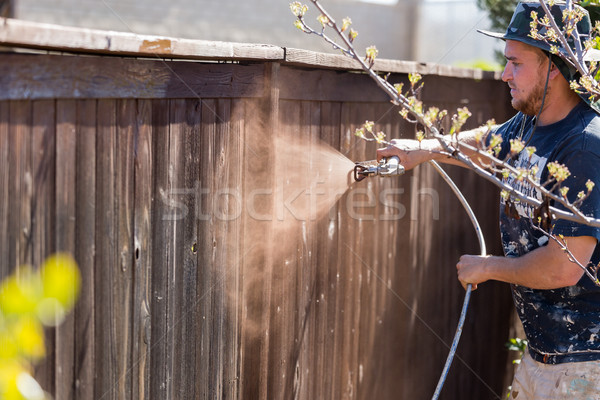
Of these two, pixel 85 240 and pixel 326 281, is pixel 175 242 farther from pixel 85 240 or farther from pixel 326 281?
pixel 326 281

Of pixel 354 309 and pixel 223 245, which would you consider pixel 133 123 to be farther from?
pixel 354 309

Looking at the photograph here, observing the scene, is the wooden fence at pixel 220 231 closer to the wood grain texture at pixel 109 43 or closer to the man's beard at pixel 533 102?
the wood grain texture at pixel 109 43

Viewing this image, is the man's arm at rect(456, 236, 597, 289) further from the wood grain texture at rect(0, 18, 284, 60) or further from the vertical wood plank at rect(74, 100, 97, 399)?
the vertical wood plank at rect(74, 100, 97, 399)

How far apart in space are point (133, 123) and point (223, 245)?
0.66 meters

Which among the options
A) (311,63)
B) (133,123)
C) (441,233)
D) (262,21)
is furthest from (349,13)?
(133,123)

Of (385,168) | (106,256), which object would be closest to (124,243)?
(106,256)

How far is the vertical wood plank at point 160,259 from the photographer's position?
2.24 m

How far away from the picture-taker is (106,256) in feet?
6.76

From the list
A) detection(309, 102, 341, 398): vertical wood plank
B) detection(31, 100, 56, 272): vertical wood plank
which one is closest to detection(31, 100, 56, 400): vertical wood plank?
detection(31, 100, 56, 272): vertical wood plank

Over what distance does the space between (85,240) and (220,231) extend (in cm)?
68

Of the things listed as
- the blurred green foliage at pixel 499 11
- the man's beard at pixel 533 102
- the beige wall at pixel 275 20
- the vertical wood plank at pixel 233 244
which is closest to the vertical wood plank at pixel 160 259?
the vertical wood plank at pixel 233 244

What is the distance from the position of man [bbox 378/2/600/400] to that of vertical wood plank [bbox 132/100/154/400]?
1.02 m

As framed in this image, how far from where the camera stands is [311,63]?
2883 mm

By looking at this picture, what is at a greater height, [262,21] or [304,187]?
[262,21]
